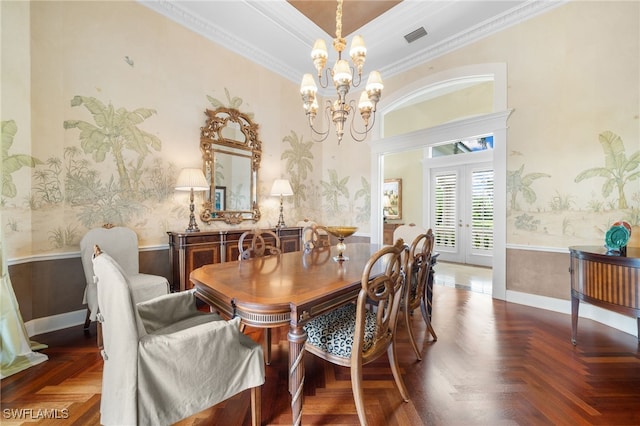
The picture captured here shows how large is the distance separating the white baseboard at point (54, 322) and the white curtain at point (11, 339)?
46 centimetres

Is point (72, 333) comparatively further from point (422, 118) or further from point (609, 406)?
point (422, 118)

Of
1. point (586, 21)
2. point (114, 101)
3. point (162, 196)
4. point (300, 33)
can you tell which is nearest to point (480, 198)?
point (586, 21)

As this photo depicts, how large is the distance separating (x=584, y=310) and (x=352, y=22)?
4.47 metres

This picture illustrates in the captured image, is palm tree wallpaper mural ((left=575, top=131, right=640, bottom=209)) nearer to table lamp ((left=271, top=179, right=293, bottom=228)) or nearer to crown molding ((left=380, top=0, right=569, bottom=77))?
crown molding ((left=380, top=0, right=569, bottom=77))

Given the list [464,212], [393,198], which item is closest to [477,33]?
[464,212]

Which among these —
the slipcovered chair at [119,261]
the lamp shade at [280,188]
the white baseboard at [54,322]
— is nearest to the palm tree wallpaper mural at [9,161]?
the slipcovered chair at [119,261]

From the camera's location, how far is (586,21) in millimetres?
2756

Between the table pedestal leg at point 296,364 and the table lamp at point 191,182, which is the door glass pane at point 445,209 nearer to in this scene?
the table lamp at point 191,182

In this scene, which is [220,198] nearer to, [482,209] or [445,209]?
[445,209]

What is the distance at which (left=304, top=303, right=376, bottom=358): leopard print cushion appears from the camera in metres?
1.39

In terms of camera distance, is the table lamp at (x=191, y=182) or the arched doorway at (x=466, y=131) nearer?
the table lamp at (x=191, y=182)

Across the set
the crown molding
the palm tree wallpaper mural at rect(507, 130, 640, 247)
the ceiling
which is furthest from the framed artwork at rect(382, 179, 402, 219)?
the palm tree wallpaper mural at rect(507, 130, 640, 247)

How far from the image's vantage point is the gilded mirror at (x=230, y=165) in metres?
3.47

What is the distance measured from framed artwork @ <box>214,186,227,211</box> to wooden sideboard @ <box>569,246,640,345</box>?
3.87m
